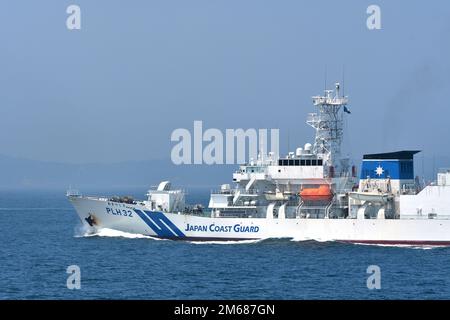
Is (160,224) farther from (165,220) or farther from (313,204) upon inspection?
(313,204)

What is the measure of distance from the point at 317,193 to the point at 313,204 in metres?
0.88

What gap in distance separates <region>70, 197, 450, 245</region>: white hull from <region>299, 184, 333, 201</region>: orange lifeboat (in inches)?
57.6

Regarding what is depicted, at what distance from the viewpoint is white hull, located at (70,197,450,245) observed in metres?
46.6

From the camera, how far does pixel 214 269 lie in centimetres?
3859

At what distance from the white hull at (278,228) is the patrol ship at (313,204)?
5 cm

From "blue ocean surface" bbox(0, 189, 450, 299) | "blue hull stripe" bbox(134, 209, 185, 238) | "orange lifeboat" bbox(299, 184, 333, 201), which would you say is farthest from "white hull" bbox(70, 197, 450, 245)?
"orange lifeboat" bbox(299, 184, 333, 201)

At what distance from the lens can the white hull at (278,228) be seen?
46594 millimetres

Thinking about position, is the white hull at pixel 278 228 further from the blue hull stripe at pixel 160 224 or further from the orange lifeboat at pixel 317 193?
the orange lifeboat at pixel 317 193
